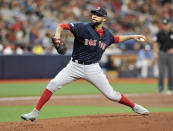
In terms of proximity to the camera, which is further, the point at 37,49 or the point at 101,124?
the point at 37,49

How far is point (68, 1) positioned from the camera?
2094 centimetres

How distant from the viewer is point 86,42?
6.50 metres

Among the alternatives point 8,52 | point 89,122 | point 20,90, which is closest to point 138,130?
point 89,122

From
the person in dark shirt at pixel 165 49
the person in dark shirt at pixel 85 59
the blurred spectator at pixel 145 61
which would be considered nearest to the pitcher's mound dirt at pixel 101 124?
the person in dark shirt at pixel 85 59

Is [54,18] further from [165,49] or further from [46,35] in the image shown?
[165,49]

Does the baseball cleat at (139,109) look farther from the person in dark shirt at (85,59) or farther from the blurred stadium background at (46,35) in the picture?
the blurred stadium background at (46,35)

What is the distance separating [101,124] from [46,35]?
34.3ft

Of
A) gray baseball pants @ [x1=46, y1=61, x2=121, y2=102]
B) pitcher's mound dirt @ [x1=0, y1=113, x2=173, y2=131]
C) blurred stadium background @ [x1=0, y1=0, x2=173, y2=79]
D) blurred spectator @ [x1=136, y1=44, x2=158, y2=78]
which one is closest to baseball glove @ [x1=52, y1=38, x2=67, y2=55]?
gray baseball pants @ [x1=46, y1=61, x2=121, y2=102]

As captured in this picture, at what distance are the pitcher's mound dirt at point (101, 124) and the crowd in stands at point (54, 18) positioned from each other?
9.32 metres

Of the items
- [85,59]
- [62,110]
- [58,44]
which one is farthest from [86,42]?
[62,110]

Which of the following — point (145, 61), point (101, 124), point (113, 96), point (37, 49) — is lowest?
point (145, 61)

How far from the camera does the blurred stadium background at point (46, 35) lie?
15812 mm

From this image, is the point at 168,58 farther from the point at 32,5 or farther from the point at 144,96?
the point at 32,5

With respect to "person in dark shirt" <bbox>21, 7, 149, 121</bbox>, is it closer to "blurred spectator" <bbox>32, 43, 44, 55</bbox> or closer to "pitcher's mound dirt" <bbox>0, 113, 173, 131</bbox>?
"pitcher's mound dirt" <bbox>0, 113, 173, 131</bbox>
